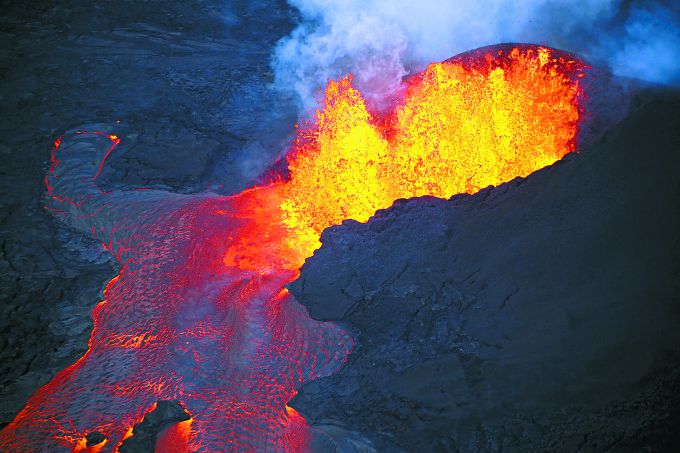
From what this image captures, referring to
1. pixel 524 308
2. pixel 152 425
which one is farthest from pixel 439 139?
pixel 152 425

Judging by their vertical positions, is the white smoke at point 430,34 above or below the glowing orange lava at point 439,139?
above

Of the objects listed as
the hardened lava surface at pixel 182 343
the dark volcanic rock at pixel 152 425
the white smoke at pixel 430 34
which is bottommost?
the dark volcanic rock at pixel 152 425

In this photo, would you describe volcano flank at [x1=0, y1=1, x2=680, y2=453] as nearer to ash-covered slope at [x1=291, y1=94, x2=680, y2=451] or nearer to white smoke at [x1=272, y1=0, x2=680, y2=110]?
ash-covered slope at [x1=291, y1=94, x2=680, y2=451]

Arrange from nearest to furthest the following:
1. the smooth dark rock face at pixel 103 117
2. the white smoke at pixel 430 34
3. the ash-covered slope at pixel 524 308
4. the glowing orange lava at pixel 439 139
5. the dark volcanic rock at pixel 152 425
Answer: the ash-covered slope at pixel 524 308, the dark volcanic rock at pixel 152 425, the smooth dark rock face at pixel 103 117, the glowing orange lava at pixel 439 139, the white smoke at pixel 430 34

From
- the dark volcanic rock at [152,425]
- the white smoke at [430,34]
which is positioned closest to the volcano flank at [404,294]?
the dark volcanic rock at [152,425]

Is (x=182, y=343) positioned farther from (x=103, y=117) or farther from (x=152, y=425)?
(x=103, y=117)

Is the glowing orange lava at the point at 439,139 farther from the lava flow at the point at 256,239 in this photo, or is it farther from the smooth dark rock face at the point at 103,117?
the smooth dark rock face at the point at 103,117
